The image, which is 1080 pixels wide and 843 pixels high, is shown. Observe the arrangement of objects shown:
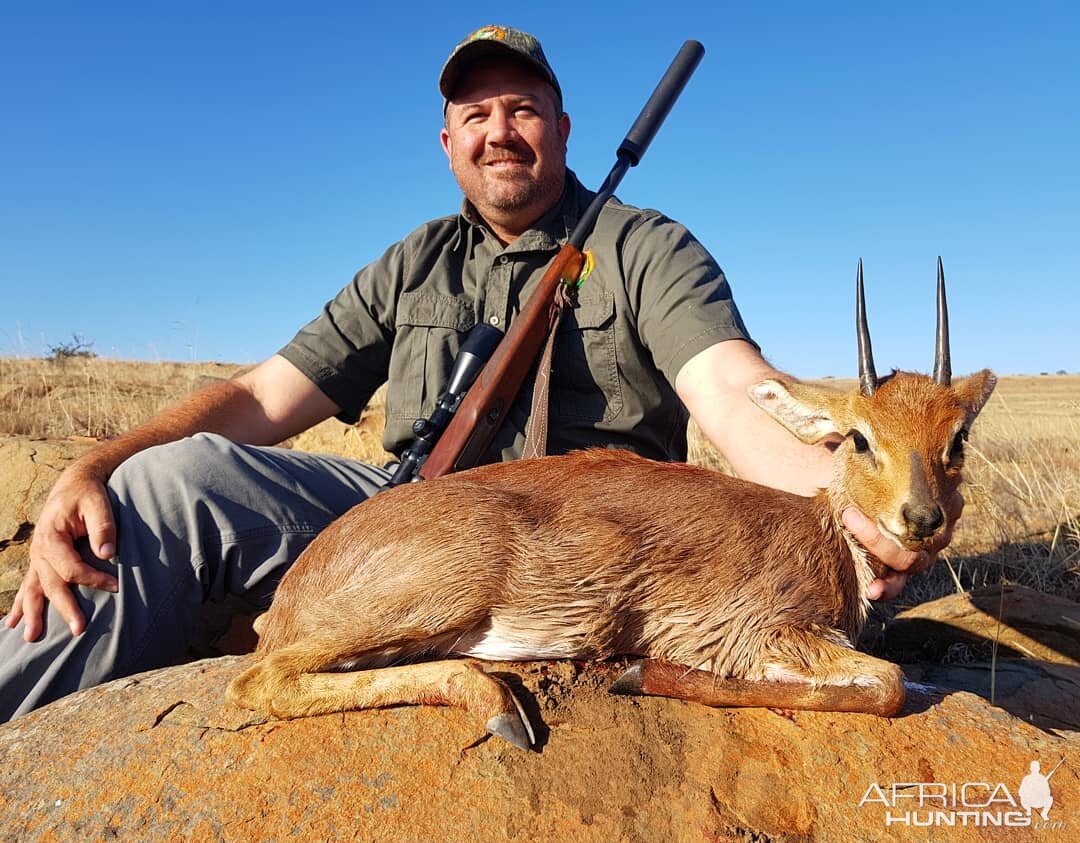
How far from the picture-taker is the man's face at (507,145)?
515cm

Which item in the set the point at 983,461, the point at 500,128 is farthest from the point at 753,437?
the point at 983,461

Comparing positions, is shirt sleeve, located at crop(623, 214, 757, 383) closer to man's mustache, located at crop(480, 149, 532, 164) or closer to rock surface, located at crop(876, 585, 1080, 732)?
man's mustache, located at crop(480, 149, 532, 164)

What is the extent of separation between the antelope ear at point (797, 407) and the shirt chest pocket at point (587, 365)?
1256mm

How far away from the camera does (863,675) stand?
2.75m

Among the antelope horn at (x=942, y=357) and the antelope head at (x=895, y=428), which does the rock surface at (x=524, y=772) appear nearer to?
the antelope head at (x=895, y=428)

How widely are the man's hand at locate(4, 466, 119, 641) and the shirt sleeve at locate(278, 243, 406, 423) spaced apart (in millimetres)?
2122

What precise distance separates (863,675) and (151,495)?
3.18 metres

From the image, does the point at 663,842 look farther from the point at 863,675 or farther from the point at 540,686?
the point at 863,675

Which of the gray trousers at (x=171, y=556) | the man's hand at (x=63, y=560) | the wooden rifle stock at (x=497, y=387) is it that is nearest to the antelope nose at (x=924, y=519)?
the wooden rifle stock at (x=497, y=387)

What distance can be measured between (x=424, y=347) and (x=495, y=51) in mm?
2055

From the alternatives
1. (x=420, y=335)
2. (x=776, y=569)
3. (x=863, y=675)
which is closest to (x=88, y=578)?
(x=420, y=335)

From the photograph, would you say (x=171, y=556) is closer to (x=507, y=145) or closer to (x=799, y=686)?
(x=799, y=686)

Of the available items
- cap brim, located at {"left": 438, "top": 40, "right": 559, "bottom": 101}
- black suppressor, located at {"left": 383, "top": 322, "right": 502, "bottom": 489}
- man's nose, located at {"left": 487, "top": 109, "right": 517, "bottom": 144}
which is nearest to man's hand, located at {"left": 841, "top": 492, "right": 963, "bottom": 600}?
black suppressor, located at {"left": 383, "top": 322, "right": 502, "bottom": 489}
